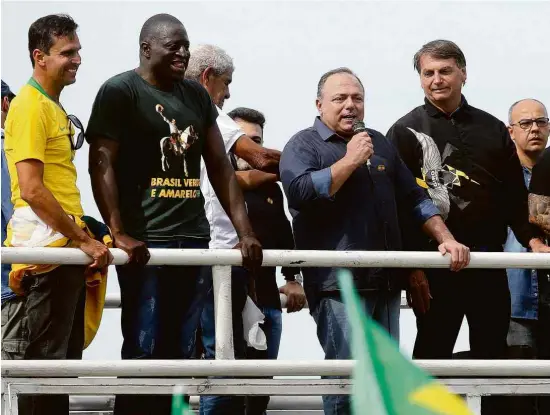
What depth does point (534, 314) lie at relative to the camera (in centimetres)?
522

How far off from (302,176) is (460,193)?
961 millimetres

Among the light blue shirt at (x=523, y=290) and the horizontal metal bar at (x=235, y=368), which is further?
the light blue shirt at (x=523, y=290)

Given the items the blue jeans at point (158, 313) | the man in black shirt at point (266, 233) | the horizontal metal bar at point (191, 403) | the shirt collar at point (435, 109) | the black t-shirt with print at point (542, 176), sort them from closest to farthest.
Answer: the blue jeans at point (158, 313), the black t-shirt with print at point (542, 176), the shirt collar at point (435, 109), the man in black shirt at point (266, 233), the horizontal metal bar at point (191, 403)

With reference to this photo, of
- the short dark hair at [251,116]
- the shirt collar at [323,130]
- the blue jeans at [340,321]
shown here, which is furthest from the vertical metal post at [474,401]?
the short dark hair at [251,116]

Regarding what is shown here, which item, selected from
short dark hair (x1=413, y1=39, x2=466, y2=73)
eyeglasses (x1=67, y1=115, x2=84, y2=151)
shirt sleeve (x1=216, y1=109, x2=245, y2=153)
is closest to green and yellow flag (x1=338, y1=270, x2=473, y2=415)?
eyeglasses (x1=67, y1=115, x2=84, y2=151)

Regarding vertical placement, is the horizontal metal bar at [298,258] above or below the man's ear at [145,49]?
below

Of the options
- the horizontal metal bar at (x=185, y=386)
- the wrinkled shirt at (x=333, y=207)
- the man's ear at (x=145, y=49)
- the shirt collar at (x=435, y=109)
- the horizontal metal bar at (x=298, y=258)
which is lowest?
the horizontal metal bar at (x=185, y=386)

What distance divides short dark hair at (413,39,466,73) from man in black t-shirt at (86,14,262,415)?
4.60 ft

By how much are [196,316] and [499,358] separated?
4.86 feet

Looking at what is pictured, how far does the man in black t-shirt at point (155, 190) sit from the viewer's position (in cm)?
419

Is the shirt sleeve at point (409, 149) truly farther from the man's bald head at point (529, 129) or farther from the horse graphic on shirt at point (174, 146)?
the horse graphic on shirt at point (174, 146)

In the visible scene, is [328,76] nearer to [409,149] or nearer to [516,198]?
[409,149]

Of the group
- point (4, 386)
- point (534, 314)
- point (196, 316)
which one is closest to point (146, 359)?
point (196, 316)

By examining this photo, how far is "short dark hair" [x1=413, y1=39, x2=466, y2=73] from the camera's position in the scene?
5273 millimetres
